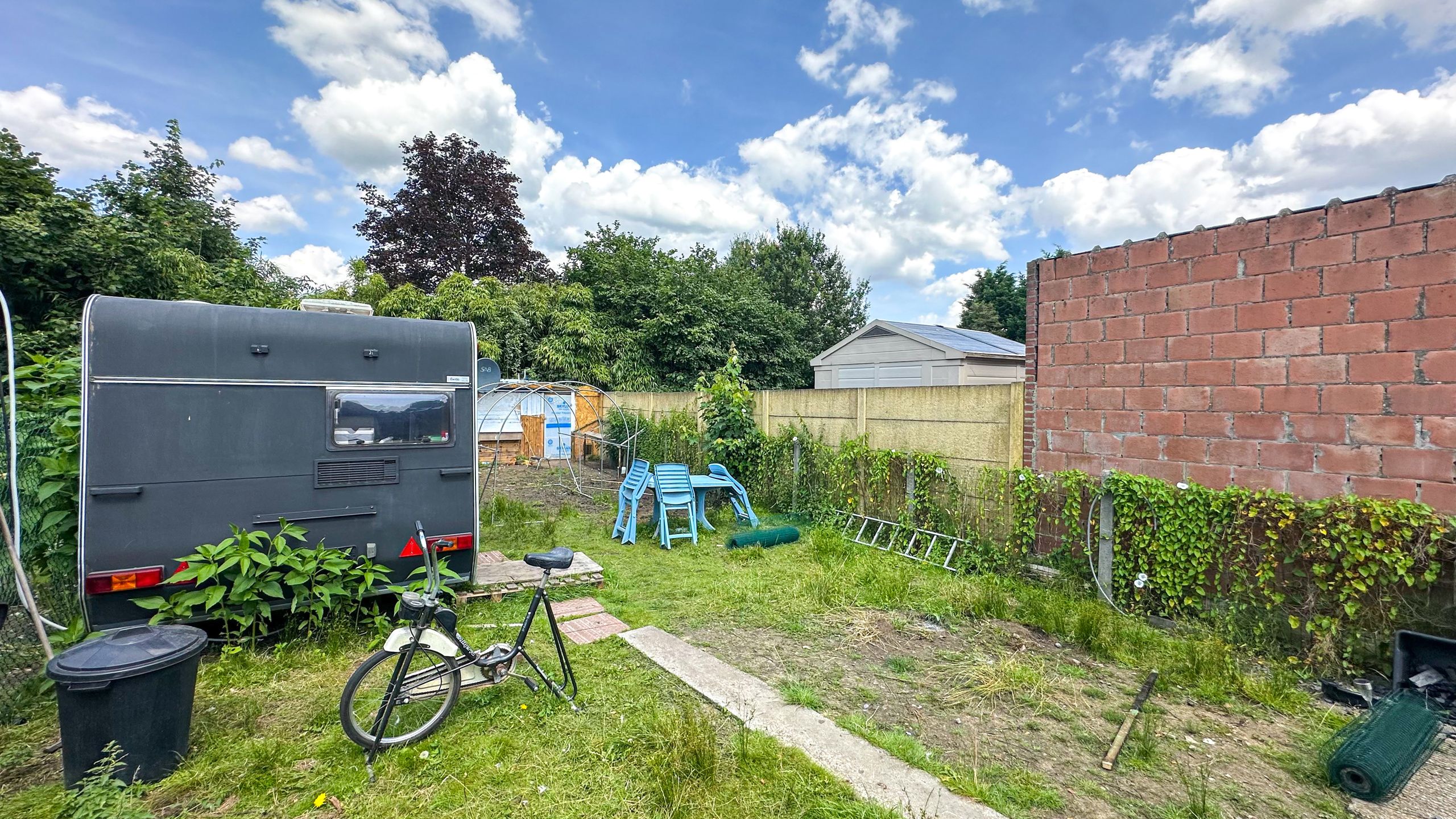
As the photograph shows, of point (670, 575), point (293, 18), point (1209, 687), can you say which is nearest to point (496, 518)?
point (670, 575)

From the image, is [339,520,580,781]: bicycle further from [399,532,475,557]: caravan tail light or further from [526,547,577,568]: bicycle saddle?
[399,532,475,557]: caravan tail light

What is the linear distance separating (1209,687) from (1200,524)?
52.0 inches

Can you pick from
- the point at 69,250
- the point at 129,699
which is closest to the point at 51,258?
the point at 69,250

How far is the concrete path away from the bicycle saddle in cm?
107

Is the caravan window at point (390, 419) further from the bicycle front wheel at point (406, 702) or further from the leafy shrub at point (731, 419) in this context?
the leafy shrub at point (731, 419)

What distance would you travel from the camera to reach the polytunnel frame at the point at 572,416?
37.2 feet

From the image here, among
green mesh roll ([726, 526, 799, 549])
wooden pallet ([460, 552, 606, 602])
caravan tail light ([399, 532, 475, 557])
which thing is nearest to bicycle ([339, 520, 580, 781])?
caravan tail light ([399, 532, 475, 557])

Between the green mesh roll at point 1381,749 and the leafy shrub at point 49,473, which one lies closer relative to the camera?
the green mesh roll at point 1381,749

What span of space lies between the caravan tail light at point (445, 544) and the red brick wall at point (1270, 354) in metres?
5.20

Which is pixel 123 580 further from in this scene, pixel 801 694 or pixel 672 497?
pixel 672 497

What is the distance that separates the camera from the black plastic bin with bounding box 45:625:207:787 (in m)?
2.43

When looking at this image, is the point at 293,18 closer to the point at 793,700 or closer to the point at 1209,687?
the point at 793,700

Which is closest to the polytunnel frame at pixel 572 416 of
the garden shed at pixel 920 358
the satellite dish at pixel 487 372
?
the satellite dish at pixel 487 372

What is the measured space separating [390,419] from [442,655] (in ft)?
7.07
